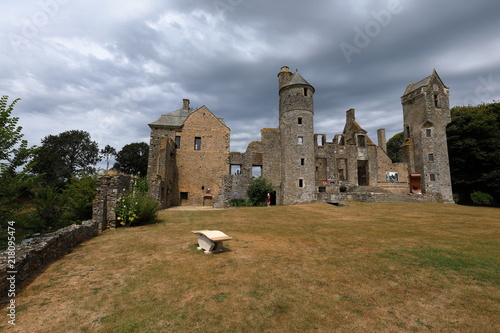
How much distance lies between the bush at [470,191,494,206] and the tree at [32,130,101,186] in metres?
58.4

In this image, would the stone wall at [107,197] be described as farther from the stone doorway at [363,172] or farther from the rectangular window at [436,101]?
the rectangular window at [436,101]

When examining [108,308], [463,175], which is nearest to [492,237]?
[108,308]

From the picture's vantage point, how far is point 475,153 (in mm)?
27578

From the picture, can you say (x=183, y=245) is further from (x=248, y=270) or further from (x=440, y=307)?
(x=440, y=307)

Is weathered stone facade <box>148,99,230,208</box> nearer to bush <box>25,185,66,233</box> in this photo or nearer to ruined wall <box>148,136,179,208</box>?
ruined wall <box>148,136,179,208</box>

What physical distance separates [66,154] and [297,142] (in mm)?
44890

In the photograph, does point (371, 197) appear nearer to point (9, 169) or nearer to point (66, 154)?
point (9, 169)

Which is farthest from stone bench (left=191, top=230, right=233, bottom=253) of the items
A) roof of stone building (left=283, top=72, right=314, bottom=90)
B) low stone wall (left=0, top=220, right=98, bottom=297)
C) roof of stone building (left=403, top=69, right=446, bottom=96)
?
roof of stone building (left=403, top=69, right=446, bottom=96)

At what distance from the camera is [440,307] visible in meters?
3.98

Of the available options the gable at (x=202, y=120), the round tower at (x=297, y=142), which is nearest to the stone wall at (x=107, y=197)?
the gable at (x=202, y=120)

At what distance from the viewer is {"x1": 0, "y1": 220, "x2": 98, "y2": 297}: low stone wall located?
4.79 m

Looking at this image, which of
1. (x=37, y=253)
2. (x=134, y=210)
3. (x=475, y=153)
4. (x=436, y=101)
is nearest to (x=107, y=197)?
(x=134, y=210)

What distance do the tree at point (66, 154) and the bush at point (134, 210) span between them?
36.2 metres

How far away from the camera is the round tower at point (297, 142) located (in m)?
26.4
